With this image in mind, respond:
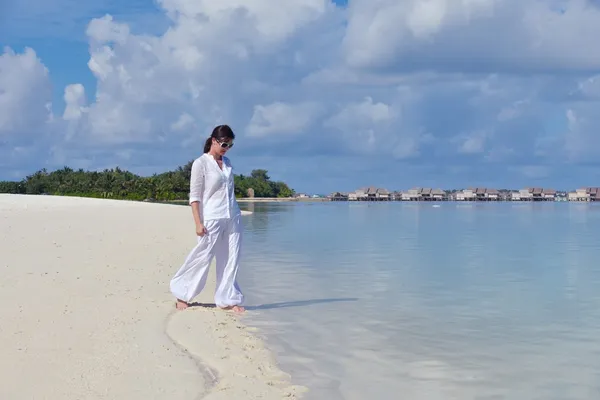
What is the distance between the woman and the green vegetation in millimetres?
97053

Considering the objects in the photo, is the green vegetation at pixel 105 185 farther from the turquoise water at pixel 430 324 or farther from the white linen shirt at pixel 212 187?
the white linen shirt at pixel 212 187

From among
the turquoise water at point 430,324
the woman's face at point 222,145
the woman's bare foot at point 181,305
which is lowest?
the turquoise water at point 430,324

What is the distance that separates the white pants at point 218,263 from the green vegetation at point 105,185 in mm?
97014

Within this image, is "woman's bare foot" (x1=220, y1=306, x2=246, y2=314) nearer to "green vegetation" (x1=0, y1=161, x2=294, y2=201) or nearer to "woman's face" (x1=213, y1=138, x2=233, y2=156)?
"woman's face" (x1=213, y1=138, x2=233, y2=156)

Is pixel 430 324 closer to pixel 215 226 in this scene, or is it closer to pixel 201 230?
pixel 215 226

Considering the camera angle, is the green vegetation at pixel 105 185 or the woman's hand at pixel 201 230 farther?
the green vegetation at pixel 105 185

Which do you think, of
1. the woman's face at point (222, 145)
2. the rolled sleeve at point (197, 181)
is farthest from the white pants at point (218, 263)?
the woman's face at point (222, 145)

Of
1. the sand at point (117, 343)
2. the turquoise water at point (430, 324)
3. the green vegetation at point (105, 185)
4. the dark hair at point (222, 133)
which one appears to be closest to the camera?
the sand at point (117, 343)

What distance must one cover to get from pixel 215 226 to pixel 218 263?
511 millimetres

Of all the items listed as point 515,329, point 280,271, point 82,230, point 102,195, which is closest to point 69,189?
point 102,195

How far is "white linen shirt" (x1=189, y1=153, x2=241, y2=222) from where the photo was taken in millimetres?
8289

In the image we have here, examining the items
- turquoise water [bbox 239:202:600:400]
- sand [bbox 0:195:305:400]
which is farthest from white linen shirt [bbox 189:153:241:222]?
turquoise water [bbox 239:202:600:400]

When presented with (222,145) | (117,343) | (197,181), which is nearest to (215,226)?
(197,181)

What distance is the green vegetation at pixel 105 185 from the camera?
104938mm
